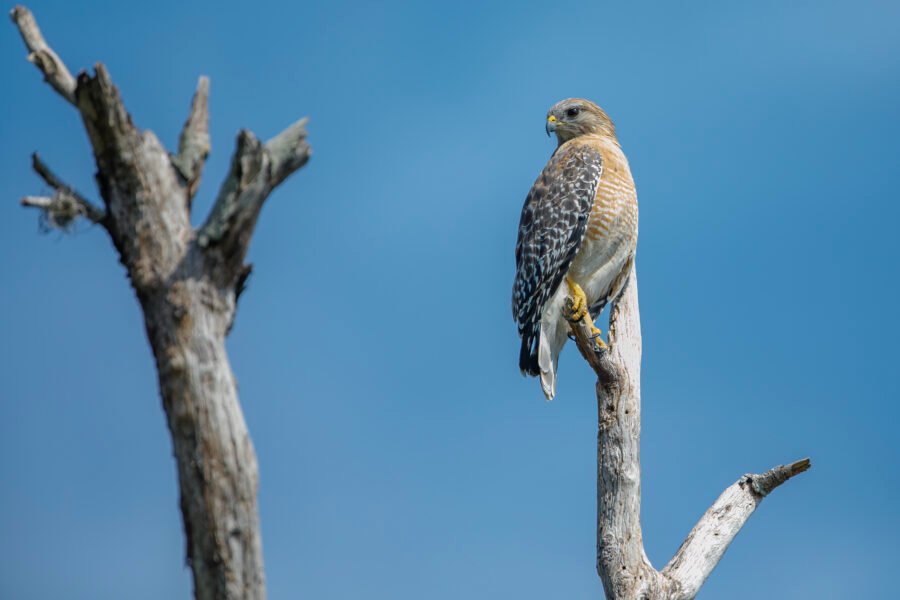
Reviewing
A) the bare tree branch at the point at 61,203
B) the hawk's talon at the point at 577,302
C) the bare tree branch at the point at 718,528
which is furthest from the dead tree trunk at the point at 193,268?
the hawk's talon at the point at 577,302

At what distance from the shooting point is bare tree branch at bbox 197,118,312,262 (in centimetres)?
443

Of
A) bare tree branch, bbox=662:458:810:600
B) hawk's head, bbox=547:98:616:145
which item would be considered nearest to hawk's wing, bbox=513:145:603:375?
hawk's head, bbox=547:98:616:145

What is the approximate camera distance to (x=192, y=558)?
441 centimetres

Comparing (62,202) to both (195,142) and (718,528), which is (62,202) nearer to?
(195,142)

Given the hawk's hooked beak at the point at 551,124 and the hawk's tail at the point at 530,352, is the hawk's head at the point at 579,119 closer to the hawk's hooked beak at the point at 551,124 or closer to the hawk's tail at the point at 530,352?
the hawk's hooked beak at the point at 551,124

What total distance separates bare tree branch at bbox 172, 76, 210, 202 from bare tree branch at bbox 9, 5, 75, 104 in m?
0.51

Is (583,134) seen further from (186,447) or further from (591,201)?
(186,447)

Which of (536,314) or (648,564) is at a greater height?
(536,314)

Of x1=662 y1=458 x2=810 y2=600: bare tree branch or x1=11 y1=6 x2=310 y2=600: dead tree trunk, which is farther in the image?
x1=662 y1=458 x2=810 y2=600: bare tree branch

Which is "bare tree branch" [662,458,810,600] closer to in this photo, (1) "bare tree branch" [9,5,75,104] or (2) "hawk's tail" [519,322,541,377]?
(2) "hawk's tail" [519,322,541,377]

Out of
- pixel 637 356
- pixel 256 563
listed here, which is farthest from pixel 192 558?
pixel 637 356

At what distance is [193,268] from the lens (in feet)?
14.8

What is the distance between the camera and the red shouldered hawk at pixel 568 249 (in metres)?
8.55

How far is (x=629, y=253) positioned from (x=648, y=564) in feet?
8.86
